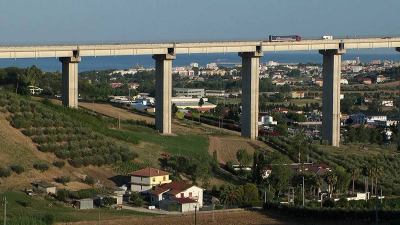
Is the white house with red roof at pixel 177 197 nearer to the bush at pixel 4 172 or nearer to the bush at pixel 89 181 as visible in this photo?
the bush at pixel 89 181

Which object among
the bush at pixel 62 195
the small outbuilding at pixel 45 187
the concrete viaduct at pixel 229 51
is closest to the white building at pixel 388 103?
the concrete viaduct at pixel 229 51

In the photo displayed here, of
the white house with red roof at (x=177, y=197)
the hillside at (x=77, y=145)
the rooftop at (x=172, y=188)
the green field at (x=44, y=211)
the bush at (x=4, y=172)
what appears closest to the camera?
the green field at (x=44, y=211)

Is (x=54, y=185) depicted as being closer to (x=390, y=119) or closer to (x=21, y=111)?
(x=21, y=111)

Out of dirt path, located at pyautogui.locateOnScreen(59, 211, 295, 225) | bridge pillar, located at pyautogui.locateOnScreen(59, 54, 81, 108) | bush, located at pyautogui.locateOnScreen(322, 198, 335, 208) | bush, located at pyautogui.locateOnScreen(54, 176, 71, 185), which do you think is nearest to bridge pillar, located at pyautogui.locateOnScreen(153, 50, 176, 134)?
bridge pillar, located at pyautogui.locateOnScreen(59, 54, 81, 108)

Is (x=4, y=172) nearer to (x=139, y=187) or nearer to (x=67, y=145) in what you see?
(x=67, y=145)

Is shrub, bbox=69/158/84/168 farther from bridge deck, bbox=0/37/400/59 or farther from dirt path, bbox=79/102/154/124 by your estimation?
dirt path, bbox=79/102/154/124

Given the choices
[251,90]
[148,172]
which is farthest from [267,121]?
[148,172]

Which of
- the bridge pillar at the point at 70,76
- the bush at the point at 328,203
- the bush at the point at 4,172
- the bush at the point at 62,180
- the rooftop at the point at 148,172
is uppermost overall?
the bridge pillar at the point at 70,76
